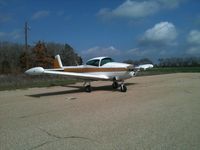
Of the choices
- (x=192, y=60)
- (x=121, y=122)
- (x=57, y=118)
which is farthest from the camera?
(x=192, y=60)

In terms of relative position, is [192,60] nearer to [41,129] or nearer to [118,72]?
[118,72]

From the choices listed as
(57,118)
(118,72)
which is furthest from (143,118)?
(118,72)

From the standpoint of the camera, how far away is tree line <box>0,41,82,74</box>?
193ft

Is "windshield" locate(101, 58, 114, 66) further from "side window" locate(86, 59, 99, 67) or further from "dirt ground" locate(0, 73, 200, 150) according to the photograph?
"dirt ground" locate(0, 73, 200, 150)

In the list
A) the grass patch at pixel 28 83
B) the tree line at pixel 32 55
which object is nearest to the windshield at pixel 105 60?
the grass patch at pixel 28 83

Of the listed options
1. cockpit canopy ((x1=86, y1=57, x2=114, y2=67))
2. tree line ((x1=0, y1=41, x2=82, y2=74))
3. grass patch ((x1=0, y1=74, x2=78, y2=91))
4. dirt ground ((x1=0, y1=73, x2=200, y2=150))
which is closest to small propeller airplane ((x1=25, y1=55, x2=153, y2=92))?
cockpit canopy ((x1=86, y1=57, x2=114, y2=67))

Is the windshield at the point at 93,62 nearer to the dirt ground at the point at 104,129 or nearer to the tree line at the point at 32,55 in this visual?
the dirt ground at the point at 104,129

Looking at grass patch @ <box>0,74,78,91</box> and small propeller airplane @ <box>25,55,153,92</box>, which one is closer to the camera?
small propeller airplane @ <box>25,55,153,92</box>

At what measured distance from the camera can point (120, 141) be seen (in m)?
4.57

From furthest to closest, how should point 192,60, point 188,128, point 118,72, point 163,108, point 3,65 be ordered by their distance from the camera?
point 192,60
point 3,65
point 118,72
point 163,108
point 188,128

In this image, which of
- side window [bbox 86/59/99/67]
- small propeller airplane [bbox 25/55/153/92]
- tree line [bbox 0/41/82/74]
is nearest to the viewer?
small propeller airplane [bbox 25/55/153/92]

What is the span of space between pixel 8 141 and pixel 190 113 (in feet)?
17.5

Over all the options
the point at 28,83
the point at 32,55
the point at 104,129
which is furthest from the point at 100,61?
the point at 32,55

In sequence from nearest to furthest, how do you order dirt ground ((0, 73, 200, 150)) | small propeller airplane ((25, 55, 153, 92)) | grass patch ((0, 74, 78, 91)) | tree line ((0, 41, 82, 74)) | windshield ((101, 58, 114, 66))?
dirt ground ((0, 73, 200, 150)) → small propeller airplane ((25, 55, 153, 92)) → windshield ((101, 58, 114, 66)) → grass patch ((0, 74, 78, 91)) → tree line ((0, 41, 82, 74))
